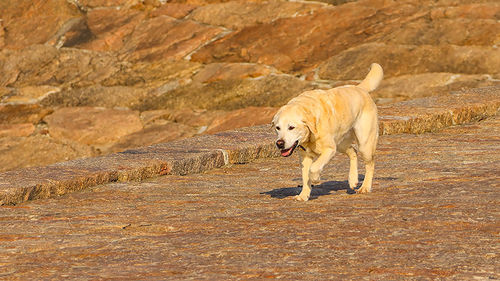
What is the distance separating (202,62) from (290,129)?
9454 millimetres

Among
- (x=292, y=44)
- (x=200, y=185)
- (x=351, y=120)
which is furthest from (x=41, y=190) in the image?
(x=292, y=44)

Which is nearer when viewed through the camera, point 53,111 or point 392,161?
point 392,161

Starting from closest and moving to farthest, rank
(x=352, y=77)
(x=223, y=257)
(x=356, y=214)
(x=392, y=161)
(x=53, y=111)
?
1. (x=223, y=257)
2. (x=356, y=214)
3. (x=392, y=161)
4. (x=352, y=77)
5. (x=53, y=111)

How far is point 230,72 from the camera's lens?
14.1 m

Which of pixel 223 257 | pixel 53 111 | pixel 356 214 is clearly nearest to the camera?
pixel 223 257

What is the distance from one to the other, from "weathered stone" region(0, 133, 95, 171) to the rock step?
4892mm

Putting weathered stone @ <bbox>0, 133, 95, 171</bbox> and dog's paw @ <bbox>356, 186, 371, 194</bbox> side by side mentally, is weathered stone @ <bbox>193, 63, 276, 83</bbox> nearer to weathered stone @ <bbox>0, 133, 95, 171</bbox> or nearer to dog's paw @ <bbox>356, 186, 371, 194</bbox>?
weathered stone @ <bbox>0, 133, 95, 171</bbox>

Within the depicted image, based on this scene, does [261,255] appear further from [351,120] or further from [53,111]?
[53,111]

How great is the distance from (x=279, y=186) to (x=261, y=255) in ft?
8.41

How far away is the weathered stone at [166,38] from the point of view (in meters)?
15.4

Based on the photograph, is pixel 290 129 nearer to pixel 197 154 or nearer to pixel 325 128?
pixel 325 128

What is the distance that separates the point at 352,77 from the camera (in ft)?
43.0

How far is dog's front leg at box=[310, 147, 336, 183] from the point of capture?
19.1 ft

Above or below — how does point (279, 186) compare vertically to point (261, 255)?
below
